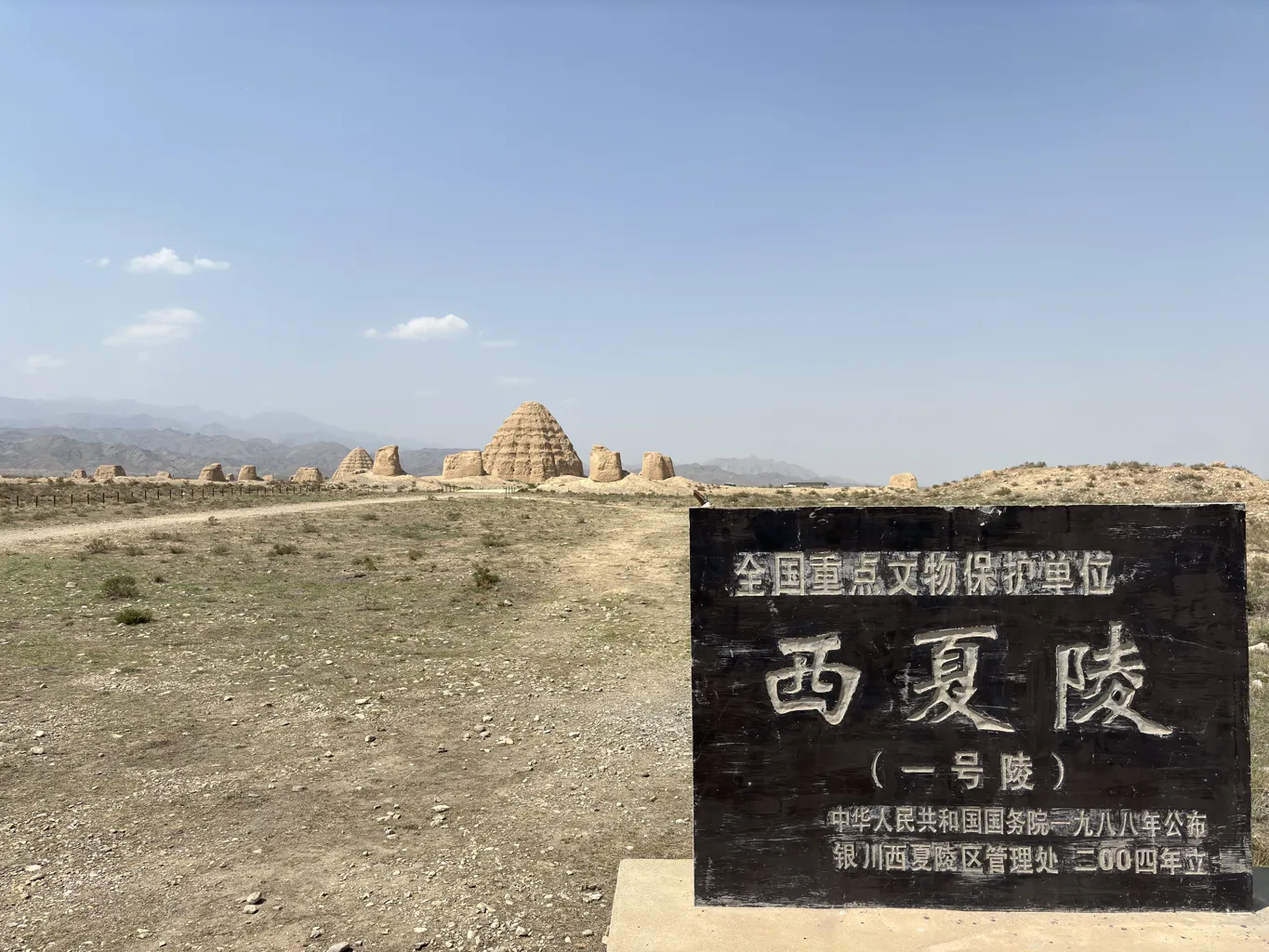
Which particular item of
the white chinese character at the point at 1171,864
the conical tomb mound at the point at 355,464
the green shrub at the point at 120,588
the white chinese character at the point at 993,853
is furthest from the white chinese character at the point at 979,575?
the conical tomb mound at the point at 355,464

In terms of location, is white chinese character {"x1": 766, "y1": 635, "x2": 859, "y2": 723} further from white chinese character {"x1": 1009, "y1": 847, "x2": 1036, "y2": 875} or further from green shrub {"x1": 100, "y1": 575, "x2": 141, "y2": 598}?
green shrub {"x1": 100, "y1": 575, "x2": 141, "y2": 598}

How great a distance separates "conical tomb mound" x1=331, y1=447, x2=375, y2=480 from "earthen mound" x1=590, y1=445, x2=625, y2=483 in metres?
35.3

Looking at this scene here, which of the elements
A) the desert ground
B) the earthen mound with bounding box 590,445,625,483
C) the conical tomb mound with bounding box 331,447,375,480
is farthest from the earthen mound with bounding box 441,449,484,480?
the desert ground

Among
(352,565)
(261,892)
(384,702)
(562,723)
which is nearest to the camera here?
(261,892)

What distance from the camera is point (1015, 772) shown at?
378 cm

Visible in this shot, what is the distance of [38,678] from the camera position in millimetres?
8477

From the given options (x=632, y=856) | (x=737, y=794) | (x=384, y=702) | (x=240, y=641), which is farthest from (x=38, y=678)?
(x=737, y=794)

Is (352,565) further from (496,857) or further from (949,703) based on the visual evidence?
(949,703)

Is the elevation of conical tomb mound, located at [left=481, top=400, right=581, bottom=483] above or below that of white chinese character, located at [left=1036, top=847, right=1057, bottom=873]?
above

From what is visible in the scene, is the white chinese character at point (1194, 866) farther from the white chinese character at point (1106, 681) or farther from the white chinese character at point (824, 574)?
the white chinese character at point (824, 574)

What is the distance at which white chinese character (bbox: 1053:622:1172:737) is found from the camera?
373 cm

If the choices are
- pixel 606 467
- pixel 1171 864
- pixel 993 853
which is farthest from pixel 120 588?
pixel 606 467

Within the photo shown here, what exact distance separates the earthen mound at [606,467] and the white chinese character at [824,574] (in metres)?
68.8

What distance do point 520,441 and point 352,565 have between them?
241 ft
